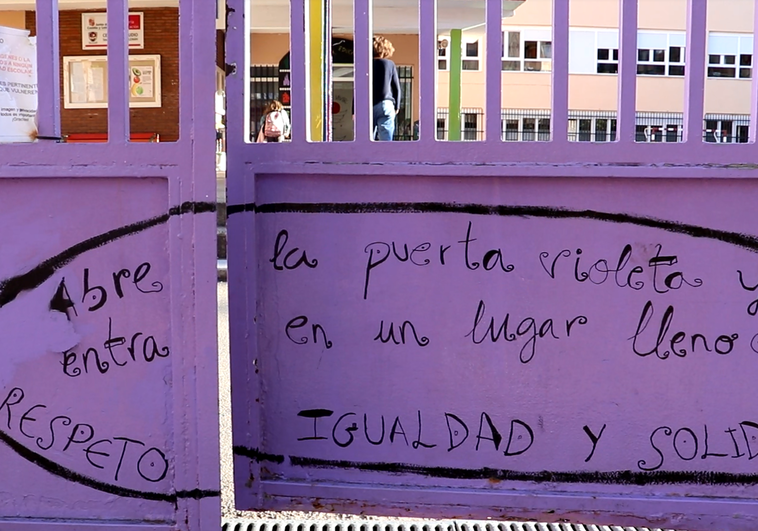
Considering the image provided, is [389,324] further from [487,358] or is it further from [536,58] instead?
[536,58]

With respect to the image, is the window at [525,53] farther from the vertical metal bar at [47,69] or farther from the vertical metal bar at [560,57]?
the vertical metal bar at [47,69]

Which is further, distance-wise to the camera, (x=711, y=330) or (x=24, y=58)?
(x=24, y=58)

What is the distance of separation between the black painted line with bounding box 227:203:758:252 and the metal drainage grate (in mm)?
1110

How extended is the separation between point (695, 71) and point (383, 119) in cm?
443

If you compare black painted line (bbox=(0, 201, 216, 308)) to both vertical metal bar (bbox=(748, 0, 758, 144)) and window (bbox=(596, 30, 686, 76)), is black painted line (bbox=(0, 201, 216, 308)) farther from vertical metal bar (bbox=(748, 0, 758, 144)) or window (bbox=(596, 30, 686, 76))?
window (bbox=(596, 30, 686, 76))

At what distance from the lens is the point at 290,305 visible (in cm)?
235

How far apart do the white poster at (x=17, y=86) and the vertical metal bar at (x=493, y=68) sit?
1383mm

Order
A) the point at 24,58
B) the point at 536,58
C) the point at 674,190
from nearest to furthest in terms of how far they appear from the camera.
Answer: the point at 674,190 < the point at 24,58 < the point at 536,58

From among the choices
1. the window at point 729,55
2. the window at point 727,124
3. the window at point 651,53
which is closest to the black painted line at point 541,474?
the window at point 727,124

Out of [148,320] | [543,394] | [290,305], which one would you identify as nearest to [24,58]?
[148,320]

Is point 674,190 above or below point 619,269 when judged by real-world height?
above

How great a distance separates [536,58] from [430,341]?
26.7 metres

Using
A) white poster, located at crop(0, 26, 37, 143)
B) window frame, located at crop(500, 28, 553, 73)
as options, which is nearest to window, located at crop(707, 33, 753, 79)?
window frame, located at crop(500, 28, 553, 73)

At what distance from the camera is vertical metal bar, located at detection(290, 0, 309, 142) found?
89.4 inches
